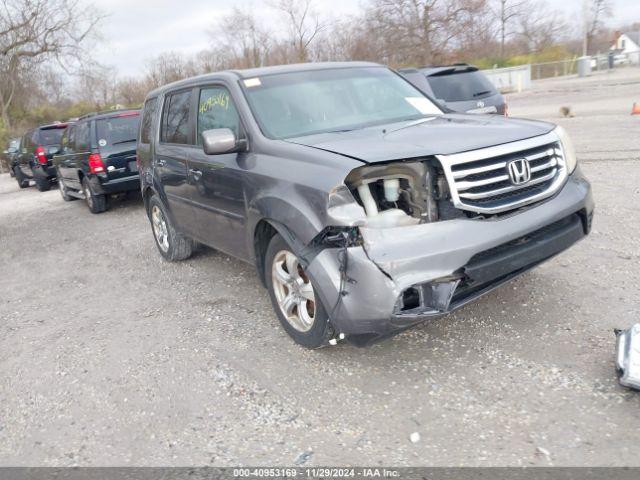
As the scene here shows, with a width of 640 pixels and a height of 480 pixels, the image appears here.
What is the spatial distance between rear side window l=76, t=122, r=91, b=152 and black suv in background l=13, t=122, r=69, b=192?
4315 millimetres

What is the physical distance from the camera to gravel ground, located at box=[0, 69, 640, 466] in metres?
2.93

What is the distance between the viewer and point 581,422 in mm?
2902

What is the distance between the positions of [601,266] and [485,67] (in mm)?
41018

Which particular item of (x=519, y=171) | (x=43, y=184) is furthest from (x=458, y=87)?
(x=43, y=184)

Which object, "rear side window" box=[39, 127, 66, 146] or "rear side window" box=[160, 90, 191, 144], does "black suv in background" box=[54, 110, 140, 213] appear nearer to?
"rear side window" box=[160, 90, 191, 144]

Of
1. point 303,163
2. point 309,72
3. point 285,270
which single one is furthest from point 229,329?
point 309,72

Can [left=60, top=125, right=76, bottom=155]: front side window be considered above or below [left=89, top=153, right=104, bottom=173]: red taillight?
above

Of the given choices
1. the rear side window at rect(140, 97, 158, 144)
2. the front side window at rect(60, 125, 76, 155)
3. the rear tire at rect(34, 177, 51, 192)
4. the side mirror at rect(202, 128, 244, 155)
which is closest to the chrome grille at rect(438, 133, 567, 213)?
the side mirror at rect(202, 128, 244, 155)

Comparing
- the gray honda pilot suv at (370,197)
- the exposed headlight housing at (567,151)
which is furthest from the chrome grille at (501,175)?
the exposed headlight housing at (567,151)

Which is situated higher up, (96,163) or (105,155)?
(105,155)

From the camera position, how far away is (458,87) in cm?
948

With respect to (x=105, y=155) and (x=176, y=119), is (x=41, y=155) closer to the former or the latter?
(x=105, y=155)

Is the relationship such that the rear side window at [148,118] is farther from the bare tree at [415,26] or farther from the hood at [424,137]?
the bare tree at [415,26]

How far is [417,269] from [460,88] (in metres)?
Answer: 7.06
